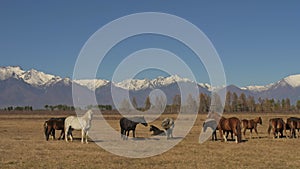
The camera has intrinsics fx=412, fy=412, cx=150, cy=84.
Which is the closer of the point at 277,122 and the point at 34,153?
the point at 34,153

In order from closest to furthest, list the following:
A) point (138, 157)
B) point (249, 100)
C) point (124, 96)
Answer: point (138, 157) → point (124, 96) → point (249, 100)

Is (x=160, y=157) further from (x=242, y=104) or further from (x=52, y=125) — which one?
(x=242, y=104)

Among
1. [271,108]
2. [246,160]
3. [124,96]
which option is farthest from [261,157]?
[271,108]

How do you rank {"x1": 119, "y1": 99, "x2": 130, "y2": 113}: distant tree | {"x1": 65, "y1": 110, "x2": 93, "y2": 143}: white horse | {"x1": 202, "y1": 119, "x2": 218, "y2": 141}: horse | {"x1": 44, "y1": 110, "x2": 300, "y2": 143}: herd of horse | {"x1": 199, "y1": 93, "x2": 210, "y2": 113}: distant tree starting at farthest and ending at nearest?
{"x1": 199, "y1": 93, "x2": 210, "y2": 113}: distant tree < {"x1": 119, "y1": 99, "x2": 130, "y2": 113}: distant tree < {"x1": 202, "y1": 119, "x2": 218, "y2": 141}: horse < {"x1": 44, "y1": 110, "x2": 300, "y2": 143}: herd of horse < {"x1": 65, "y1": 110, "x2": 93, "y2": 143}: white horse

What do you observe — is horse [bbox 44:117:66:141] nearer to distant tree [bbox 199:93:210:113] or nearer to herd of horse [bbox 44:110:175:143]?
herd of horse [bbox 44:110:175:143]

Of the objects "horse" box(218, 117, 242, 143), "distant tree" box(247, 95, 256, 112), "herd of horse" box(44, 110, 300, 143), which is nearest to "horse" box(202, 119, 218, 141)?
"herd of horse" box(44, 110, 300, 143)

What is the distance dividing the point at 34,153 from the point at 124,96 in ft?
67.0

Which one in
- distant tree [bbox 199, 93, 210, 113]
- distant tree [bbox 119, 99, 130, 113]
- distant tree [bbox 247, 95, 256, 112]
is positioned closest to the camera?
distant tree [bbox 119, 99, 130, 113]

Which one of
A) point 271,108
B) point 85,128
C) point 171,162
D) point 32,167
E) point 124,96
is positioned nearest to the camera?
point 32,167

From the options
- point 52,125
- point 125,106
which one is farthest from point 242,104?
point 52,125

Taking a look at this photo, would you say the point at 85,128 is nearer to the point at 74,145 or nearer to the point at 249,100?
the point at 74,145

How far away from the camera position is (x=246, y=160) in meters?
17.5

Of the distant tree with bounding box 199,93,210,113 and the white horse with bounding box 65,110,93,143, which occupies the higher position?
the distant tree with bounding box 199,93,210,113

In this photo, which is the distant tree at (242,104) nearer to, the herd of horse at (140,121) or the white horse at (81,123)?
the herd of horse at (140,121)
